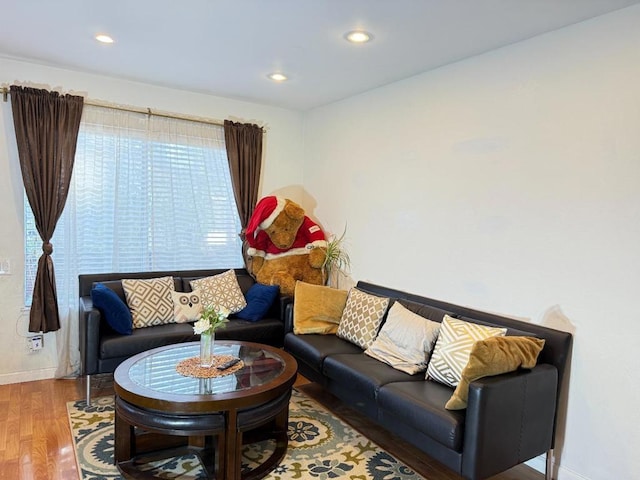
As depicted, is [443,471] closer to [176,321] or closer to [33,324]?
[176,321]

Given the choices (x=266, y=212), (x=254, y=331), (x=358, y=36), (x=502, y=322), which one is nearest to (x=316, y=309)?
(x=254, y=331)

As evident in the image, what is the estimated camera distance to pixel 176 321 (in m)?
3.83

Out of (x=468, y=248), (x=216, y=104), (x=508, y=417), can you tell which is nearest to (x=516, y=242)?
(x=468, y=248)

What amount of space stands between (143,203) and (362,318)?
229 centimetres

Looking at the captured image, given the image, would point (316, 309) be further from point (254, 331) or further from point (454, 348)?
point (454, 348)

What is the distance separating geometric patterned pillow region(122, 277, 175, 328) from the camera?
367 centimetres

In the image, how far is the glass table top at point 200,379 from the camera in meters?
2.36

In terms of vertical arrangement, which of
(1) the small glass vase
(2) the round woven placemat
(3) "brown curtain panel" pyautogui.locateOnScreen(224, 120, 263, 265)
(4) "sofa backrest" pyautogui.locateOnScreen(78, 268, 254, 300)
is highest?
(3) "brown curtain panel" pyautogui.locateOnScreen(224, 120, 263, 265)

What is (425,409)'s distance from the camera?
232cm

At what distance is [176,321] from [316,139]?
2.40 m

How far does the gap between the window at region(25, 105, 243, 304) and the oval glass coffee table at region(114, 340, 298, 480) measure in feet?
4.95

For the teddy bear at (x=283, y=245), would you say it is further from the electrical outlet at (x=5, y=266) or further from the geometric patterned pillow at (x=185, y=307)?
the electrical outlet at (x=5, y=266)

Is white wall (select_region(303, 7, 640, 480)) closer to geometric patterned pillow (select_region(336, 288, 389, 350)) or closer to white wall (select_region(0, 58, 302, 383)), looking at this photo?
geometric patterned pillow (select_region(336, 288, 389, 350))

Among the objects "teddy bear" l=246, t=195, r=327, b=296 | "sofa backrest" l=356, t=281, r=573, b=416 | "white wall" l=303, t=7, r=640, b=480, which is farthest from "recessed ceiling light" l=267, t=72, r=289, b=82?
"sofa backrest" l=356, t=281, r=573, b=416
